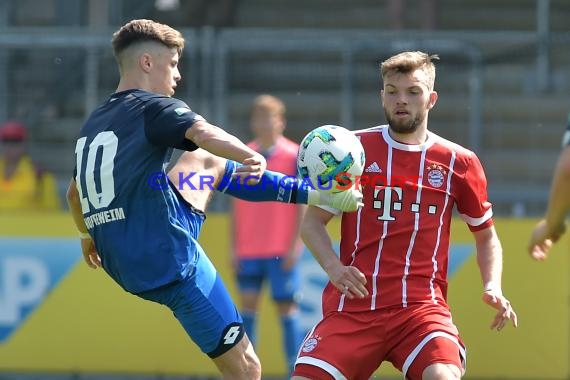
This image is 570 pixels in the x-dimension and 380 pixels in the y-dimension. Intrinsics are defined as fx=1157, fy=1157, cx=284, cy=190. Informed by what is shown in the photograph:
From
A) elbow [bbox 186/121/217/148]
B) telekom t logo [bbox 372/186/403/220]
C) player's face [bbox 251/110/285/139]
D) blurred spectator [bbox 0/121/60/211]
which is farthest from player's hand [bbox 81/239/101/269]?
blurred spectator [bbox 0/121/60/211]

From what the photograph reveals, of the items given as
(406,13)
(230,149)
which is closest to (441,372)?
(230,149)

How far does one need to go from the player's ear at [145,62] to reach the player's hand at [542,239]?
7.04ft

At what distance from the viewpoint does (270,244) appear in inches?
374

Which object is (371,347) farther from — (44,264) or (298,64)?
(298,64)

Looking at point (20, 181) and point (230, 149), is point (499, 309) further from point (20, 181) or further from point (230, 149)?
point (20, 181)

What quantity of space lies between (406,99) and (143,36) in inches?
52.1

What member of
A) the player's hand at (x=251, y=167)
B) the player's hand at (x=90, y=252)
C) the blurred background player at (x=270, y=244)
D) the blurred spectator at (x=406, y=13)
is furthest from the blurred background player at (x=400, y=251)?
the blurred spectator at (x=406, y=13)

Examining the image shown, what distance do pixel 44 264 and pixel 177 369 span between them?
4.58 ft

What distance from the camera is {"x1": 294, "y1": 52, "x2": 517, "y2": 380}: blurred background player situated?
5340 mm

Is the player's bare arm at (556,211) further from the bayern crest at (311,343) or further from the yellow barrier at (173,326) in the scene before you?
the yellow barrier at (173,326)

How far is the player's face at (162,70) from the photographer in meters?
5.68

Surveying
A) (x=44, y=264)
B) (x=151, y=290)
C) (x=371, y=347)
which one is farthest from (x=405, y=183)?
(x=44, y=264)

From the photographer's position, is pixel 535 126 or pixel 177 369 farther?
pixel 535 126

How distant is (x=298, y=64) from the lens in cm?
1130
